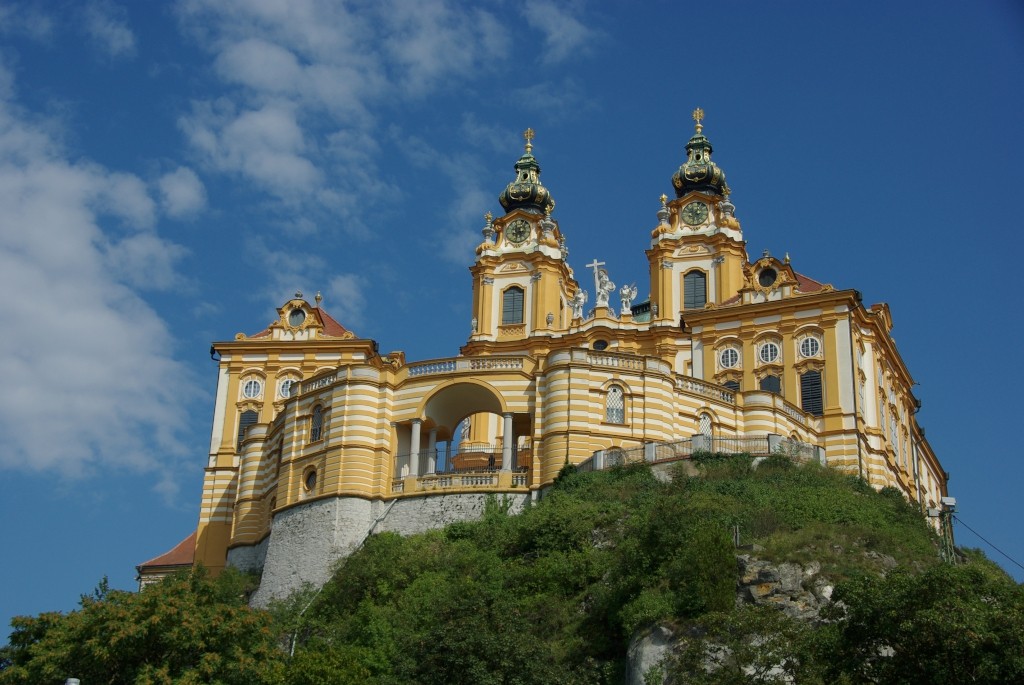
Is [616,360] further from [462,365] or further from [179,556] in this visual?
[179,556]

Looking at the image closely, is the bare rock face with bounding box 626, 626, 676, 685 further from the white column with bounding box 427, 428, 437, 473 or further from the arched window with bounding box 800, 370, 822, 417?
the arched window with bounding box 800, 370, 822, 417

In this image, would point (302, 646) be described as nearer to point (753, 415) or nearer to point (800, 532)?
point (800, 532)

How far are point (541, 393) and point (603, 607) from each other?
1565cm

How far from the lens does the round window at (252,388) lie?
242 ft

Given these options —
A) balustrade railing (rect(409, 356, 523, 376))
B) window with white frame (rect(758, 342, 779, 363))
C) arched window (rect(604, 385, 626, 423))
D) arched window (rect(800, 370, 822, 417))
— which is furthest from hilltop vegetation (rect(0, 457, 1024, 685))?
window with white frame (rect(758, 342, 779, 363))

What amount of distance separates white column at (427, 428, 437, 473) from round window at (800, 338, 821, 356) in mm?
18543

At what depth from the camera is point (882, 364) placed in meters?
71.5

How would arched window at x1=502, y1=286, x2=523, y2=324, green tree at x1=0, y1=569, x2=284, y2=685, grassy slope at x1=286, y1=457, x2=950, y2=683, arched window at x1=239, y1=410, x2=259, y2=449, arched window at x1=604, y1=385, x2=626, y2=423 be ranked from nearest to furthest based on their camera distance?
grassy slope at x1=286, y1=457, x2=950, y2=683 → green tree at x1=0, y1=569, x2=284, y2=685 → arched window at x1=604, y1=385, x2=626, y2=423 → arched window at x1=239, y1=410, x2=259, y2=449 → arched window at x1=502, y1=286, x2=523, y2=324

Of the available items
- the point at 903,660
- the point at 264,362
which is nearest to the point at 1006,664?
the point at 903,660

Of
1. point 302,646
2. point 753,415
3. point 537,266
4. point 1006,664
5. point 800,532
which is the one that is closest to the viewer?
point 1006,664

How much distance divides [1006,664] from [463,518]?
90.7 feet

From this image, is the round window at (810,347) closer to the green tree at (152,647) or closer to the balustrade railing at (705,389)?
the balustrade railing at (705,389)

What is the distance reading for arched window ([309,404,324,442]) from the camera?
59312mm

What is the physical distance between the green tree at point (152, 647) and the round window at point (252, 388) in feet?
104
